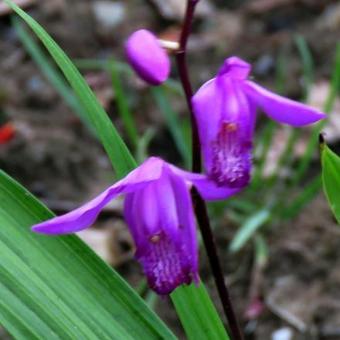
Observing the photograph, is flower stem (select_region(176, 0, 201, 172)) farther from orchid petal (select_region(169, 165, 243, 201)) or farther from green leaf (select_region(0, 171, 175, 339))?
green leaf (select_region(0, 171, 175, 339))

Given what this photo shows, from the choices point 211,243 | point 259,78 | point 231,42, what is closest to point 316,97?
point 259,78

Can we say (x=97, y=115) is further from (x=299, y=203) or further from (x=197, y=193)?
(x=299, y=203)

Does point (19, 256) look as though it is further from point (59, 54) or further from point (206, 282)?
point (206, 282)

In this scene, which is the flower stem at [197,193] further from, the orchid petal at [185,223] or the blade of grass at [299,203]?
the blade of grass at [299,203]

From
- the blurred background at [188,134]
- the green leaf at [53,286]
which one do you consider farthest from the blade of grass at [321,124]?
the green leaf at [53,286]

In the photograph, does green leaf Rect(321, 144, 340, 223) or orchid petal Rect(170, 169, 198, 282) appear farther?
green leaf Rect(321, 144, 340, 223)

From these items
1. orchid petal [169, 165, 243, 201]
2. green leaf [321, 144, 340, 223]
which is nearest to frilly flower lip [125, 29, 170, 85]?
orchid petal [169, 165, 243, 201]
